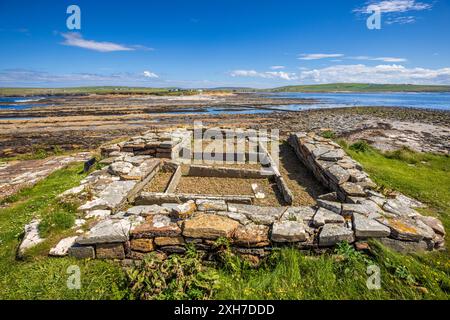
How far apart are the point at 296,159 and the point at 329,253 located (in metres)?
6.15

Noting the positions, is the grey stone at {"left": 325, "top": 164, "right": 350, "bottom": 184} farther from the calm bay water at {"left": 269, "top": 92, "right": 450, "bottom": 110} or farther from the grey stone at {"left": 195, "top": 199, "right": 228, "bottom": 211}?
the calm bay water at {"left": 269, "top": 92, "right": 450, "bottom": 110}

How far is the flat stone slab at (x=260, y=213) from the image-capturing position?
152 inches

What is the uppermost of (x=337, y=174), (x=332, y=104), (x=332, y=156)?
(x=332, y=104)

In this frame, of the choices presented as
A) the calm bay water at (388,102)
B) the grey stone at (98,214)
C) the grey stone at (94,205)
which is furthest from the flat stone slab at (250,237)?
the calm bay water at (388,102)

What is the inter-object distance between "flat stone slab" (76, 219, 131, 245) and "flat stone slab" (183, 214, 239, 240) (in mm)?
904

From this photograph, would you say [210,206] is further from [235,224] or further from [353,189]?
[353,189]

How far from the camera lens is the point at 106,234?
3.48 metres

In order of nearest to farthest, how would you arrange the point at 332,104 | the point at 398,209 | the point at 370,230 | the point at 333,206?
1. the point at 370,230
2. the point at 333,206
3. the point at 398,209
4. the point at 332,104

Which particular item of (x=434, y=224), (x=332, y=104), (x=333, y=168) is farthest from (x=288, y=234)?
(x=332, y=104)

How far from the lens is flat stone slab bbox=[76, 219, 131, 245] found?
345 cm

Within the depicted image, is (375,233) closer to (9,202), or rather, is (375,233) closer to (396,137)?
(9,202)

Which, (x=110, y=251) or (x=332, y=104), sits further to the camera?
(x=332, y=104)

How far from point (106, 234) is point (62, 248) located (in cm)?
73
